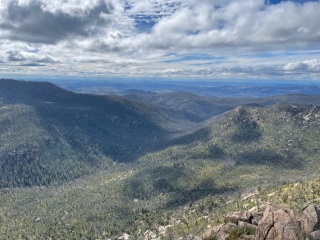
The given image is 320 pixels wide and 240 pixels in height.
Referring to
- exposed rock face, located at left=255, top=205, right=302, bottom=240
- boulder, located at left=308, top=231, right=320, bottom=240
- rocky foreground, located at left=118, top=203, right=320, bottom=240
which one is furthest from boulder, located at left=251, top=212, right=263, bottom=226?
boulder, located at left=308, top=231, right=320, bottom=240

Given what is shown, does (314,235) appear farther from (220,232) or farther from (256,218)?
(220,232)

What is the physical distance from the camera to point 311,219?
87062mm

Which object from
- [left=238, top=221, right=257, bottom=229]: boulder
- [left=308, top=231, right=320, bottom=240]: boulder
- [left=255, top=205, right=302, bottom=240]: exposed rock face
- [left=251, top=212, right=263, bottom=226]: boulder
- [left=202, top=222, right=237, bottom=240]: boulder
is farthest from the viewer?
[left=251, top=212, right=263, bottom=226]: boulder

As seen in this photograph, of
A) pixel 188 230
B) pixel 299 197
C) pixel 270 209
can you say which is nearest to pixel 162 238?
pixel 188 230

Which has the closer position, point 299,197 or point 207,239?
point 207,239

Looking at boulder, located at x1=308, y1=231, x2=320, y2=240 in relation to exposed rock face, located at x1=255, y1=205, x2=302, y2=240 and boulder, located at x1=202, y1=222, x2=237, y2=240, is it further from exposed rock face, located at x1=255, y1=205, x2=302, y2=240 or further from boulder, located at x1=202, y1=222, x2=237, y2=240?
boulder, located at x1=202, y1=222, x2=237, y2=240

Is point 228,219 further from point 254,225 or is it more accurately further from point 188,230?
point 188,230

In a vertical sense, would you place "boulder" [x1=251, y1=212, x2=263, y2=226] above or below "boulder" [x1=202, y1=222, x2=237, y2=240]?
above

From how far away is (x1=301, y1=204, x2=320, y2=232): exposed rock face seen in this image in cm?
8512

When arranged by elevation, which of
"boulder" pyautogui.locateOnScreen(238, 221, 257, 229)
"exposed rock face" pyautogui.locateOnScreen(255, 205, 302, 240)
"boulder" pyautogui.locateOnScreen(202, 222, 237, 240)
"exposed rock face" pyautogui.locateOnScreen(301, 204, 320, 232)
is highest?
"exposed rock face" pyautogui.locateOnScreen(301, 204, 320, 232)

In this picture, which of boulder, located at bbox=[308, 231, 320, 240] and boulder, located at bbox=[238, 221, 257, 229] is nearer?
boulder, located at bbox=[308, 231, 320, 240]

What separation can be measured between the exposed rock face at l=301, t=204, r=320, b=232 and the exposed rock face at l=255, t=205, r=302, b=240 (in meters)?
2.02

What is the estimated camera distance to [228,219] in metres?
125

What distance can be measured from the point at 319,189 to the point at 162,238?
4590 inches
